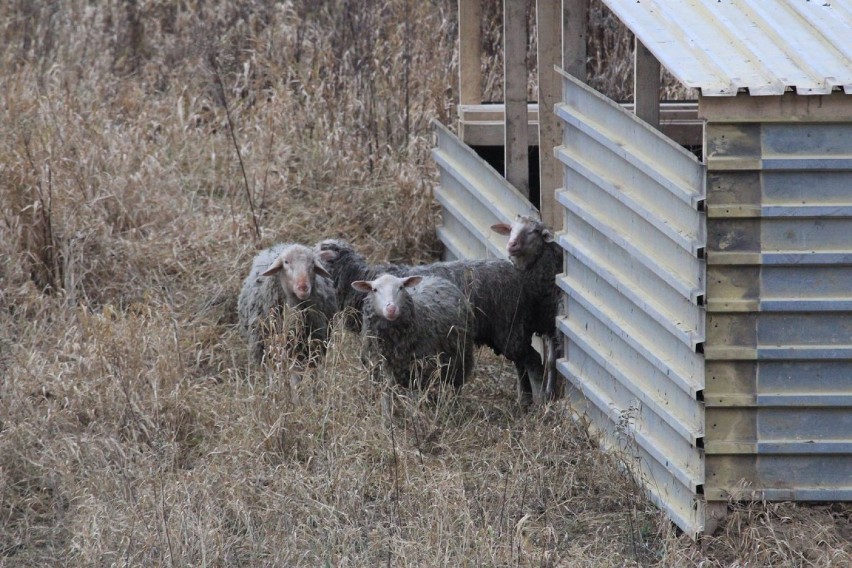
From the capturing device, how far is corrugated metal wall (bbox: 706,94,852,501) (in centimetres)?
472

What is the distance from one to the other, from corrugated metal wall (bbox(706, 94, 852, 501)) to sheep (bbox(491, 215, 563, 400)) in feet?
6.79

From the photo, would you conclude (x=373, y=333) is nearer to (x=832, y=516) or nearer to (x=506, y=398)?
(x=506, y=398)

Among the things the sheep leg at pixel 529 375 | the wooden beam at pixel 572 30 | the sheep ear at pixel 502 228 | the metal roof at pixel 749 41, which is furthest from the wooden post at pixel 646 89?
the sheep leg at pixel 529 375

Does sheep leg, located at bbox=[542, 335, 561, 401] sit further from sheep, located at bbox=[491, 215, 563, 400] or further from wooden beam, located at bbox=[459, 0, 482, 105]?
wooden beam, located at bbox=[459, 0, 482, 105]

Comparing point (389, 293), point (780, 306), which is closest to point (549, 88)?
point (389, 293)

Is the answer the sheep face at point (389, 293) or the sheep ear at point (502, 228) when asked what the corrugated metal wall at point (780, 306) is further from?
the sheep ear at point (502, 228)

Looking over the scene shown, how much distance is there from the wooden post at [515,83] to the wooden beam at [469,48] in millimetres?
1142

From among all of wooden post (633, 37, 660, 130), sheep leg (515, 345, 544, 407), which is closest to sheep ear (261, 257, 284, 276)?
sheep leg (515, 345, 544, 407)

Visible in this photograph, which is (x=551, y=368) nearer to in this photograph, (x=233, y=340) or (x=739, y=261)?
(x=233, y=340)

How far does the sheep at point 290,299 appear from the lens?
7.02 meters

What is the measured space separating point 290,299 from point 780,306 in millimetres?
3219

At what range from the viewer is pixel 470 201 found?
8.20 meters

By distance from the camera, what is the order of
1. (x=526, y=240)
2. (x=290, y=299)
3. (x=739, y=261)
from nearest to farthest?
(x=739, y=261) < (x=526, y=240) < (x=290, y=299)

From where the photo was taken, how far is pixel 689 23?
5.27 m
